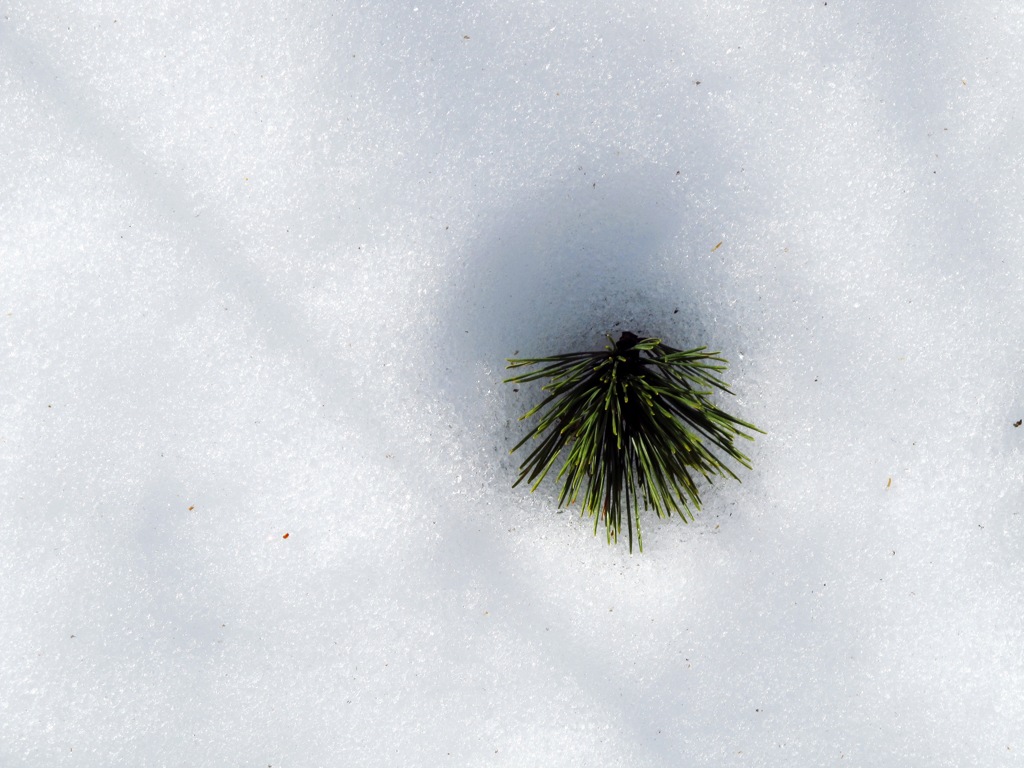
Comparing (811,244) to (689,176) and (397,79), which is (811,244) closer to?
(689,176)

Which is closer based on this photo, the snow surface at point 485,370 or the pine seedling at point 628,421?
the pine seedling at point 628,421

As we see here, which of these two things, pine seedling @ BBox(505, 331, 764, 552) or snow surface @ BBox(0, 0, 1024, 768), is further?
snow surface @ BBox(0, 0, 1024, 768)

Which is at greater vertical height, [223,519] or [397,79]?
[397,79]

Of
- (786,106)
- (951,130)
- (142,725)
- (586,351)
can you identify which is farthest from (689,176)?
(142,725)
